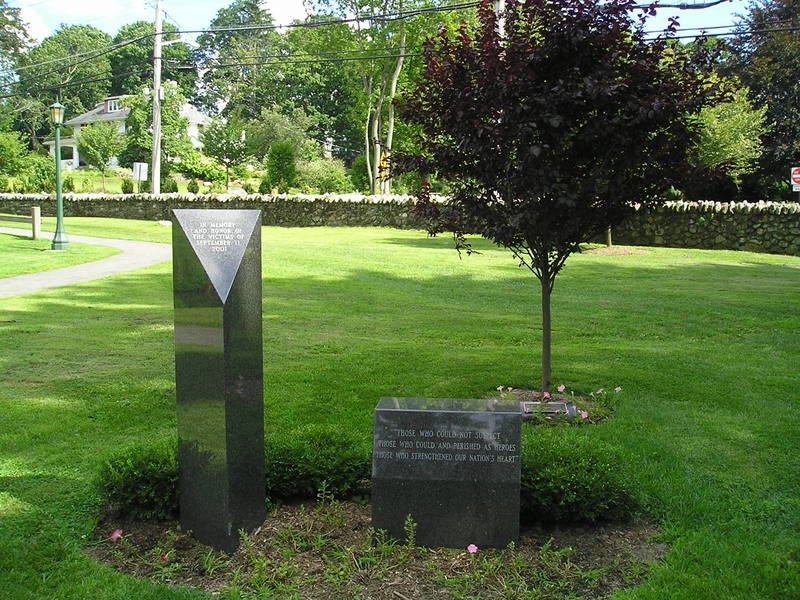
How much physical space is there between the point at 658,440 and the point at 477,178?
2.74 metres

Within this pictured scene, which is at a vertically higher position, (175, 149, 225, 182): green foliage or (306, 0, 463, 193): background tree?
(306, 0, 463, 193): background tree

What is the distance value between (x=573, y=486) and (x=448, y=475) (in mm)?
814

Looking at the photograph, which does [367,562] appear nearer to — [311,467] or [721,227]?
[311,467]

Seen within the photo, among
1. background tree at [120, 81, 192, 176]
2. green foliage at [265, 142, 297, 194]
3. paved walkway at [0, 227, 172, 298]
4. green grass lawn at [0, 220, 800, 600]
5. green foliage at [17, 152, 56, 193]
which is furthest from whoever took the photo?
background tree at [120, 81, 192, 176]

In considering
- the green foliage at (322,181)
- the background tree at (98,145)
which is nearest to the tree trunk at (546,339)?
the green foliage at (322,181)

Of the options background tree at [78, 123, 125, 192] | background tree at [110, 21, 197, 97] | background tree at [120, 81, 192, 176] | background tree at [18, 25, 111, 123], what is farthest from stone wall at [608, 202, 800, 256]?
background tree at [110, 21, 197, 97]

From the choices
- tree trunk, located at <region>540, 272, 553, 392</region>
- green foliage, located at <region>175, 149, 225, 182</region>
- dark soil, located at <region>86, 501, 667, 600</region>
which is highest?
green foliage, located at <region>175, 149, 225, 182</region>

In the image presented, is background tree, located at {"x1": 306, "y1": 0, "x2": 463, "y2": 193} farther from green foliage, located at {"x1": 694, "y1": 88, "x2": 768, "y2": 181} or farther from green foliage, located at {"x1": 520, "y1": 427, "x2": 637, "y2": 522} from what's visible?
green foliage, located at {"x1": 520, "y1": 427, "x2": 637, "y2": 522}

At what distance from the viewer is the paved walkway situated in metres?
14.5

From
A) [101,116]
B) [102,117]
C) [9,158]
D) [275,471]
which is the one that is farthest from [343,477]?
[101,116]

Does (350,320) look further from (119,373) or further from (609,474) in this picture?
(609,474)

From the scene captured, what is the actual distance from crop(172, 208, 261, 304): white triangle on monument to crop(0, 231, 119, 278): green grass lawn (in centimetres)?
1335

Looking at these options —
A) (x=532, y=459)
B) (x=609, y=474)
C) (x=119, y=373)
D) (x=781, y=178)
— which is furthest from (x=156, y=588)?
(x=781, y=178)

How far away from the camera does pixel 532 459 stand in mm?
5051
